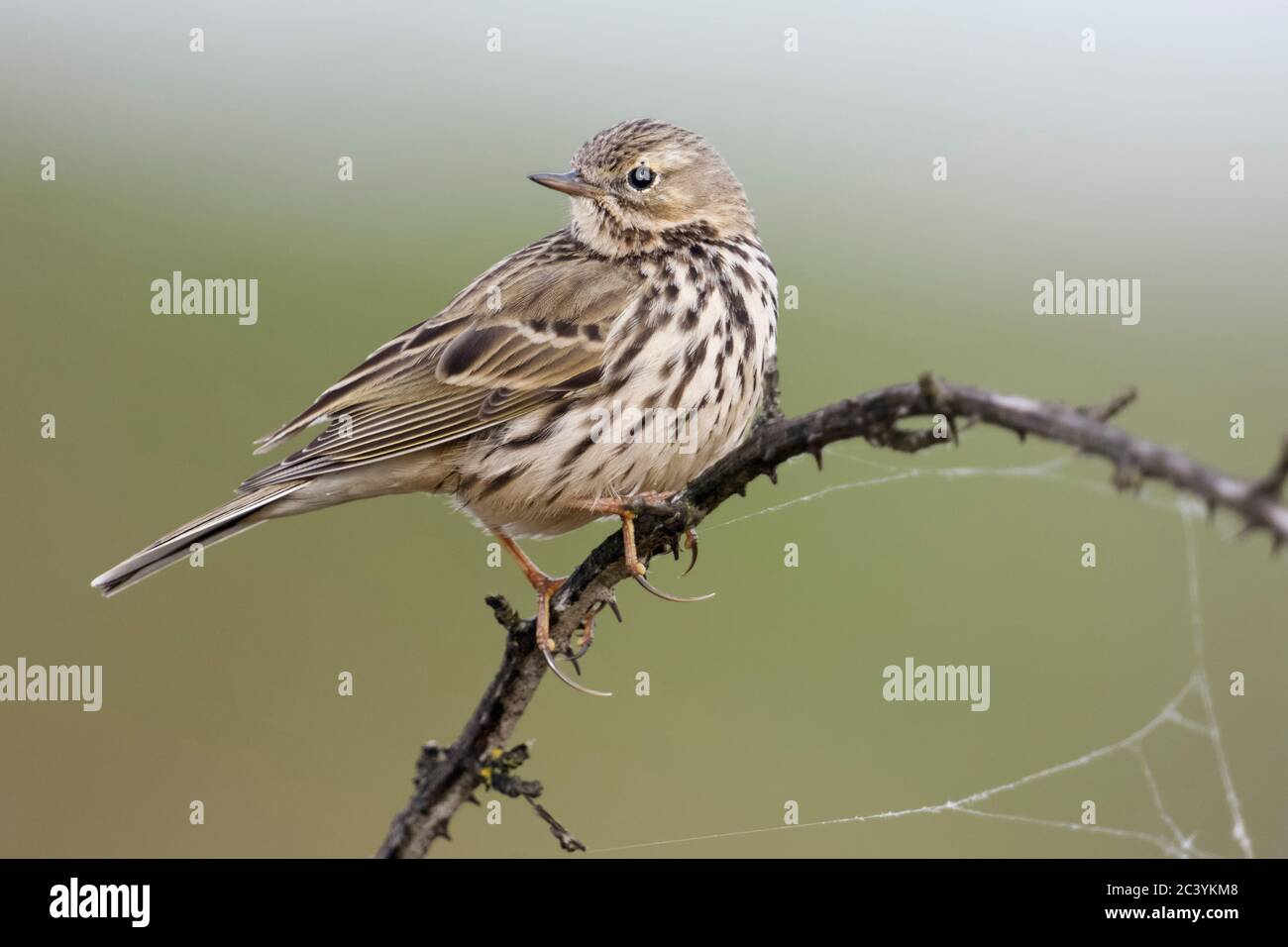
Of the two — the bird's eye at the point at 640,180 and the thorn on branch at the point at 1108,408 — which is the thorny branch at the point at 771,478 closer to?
the thorn on branch at the point at 1108,408

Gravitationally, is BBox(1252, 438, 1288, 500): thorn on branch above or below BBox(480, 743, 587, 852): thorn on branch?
above

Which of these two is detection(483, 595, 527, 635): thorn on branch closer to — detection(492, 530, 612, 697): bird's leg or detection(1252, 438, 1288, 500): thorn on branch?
detection(492, 530, 612, 697): bird's leg

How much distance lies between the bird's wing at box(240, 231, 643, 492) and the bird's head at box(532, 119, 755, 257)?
187mm

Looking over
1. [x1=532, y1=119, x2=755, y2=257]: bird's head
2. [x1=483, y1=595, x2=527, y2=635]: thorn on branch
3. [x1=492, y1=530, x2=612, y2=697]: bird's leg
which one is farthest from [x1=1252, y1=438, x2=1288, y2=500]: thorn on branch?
[x1=532, y1=119, x2=755, y2=257]: bird's head

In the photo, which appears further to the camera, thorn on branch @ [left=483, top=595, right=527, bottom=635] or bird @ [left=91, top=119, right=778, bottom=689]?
bird @ [left=91, top=119, right=778, bottom=689]

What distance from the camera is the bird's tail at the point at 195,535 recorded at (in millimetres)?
5895

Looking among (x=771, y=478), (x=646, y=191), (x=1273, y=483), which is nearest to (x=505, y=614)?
(x=771, y=478)

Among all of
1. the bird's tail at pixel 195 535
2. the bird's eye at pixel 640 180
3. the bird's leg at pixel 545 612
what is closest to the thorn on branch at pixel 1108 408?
the bird's leg at pixel 545 612

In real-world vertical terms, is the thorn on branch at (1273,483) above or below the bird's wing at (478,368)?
below

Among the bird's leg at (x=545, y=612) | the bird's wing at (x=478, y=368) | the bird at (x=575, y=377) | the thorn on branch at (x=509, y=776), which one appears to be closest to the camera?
the thorn on branch at (x=509, y=776)

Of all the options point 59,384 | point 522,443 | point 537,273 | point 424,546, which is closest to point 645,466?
point 522,443

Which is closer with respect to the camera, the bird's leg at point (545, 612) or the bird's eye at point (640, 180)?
the bird's leg at point (545, 612)

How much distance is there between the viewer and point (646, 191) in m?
7.03

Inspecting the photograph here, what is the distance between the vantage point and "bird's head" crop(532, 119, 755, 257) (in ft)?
23.0
